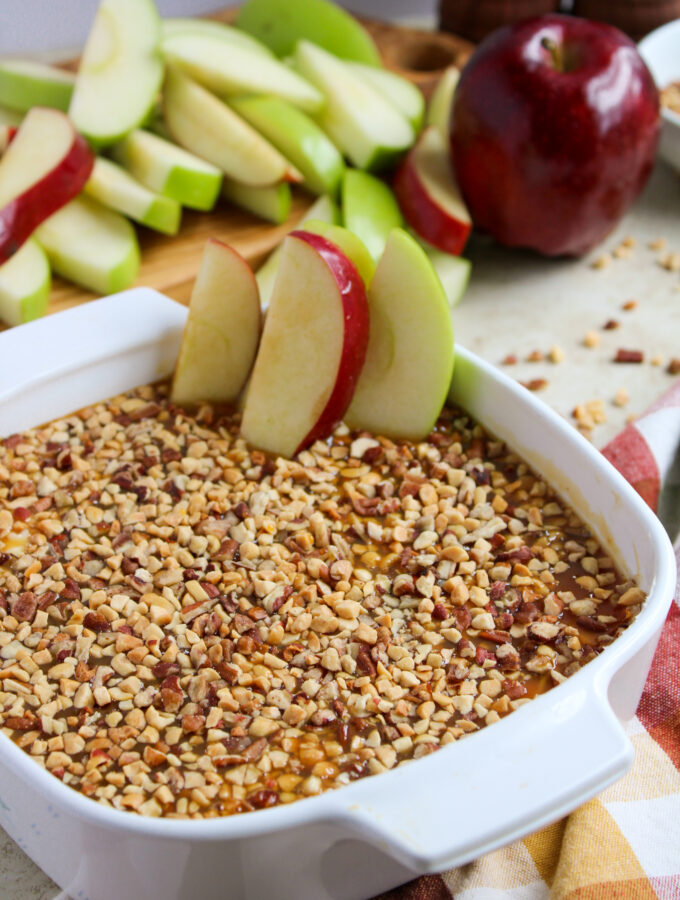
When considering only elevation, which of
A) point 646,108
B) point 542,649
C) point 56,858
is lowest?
point 56,858

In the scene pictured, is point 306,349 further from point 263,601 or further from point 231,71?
point 231,71

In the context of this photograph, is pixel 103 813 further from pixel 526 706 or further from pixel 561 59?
pixel 561 59

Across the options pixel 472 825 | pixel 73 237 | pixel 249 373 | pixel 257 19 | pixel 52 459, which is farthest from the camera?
pixel 257 19

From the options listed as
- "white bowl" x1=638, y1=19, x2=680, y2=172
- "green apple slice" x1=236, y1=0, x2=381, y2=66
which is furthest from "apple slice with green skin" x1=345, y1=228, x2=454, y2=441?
"white bowl" x1=638, y1=19, x2=680, y2=172

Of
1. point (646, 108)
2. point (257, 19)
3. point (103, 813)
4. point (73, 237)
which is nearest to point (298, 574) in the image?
point (103, 813)

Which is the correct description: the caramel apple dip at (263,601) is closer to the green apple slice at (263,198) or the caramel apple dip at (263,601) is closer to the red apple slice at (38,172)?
the red apple slice at (38,172)

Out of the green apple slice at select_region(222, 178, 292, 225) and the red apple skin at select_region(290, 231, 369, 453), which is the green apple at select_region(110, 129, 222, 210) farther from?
the red apple skin at select_region(290, 231, 369, 453)
